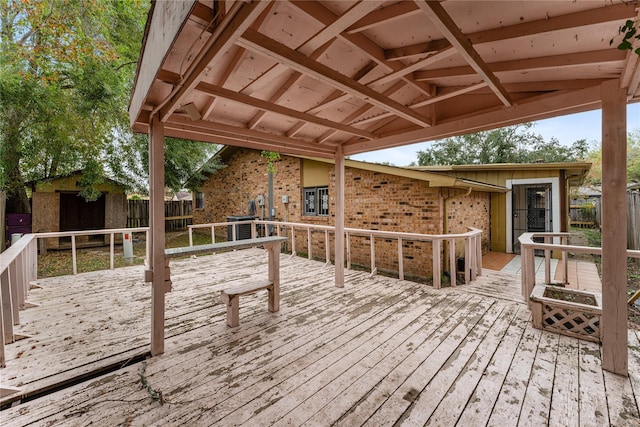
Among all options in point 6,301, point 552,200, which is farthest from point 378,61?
point 552,200

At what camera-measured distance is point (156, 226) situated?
2.69 m

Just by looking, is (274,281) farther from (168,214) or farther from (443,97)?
(168,214)

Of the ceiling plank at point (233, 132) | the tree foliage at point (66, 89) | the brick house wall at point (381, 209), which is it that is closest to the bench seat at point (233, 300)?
the ceiling plank at point (233, 132)

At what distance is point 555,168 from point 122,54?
14045 mm

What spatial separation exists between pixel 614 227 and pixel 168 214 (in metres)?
15.6

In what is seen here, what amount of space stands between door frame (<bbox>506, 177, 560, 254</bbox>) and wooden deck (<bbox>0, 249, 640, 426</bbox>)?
5583mm

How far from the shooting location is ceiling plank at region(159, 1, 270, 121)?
4.01 feet

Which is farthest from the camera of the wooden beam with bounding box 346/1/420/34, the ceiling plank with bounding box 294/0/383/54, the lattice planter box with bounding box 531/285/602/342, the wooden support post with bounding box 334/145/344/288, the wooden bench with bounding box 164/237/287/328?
the wooden support post with bounding box 334/145/344/288

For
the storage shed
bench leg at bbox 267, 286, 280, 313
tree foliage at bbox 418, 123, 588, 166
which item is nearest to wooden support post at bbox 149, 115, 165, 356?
bench leg at bbox 267, 286, 280, 313

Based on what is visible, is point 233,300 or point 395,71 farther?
point 233,300

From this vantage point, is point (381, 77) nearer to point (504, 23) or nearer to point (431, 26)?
point (431, 26)

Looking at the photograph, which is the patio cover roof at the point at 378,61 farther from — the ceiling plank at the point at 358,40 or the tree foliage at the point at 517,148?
the tree foliage at the point at 517,148

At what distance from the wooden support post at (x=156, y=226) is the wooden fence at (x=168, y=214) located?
411 inches

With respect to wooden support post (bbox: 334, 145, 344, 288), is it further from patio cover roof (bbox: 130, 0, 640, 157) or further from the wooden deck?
patio cover roof (bbox: 130, 0, 640, 157)
